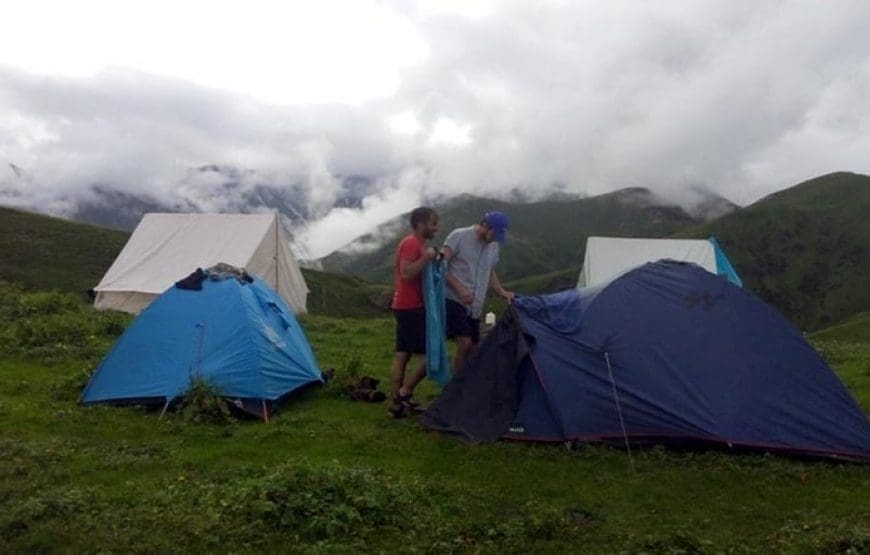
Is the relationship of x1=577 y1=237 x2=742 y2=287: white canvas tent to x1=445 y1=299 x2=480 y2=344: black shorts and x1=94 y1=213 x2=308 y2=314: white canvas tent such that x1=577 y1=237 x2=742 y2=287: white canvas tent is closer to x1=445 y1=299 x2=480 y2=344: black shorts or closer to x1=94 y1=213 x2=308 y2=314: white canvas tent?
x1=94 y1=213 x2=308 y2=314: white canvas tent

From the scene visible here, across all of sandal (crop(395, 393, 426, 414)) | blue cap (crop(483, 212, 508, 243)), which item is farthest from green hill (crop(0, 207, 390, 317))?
blue cap (crop(483, 212, 508, 243))

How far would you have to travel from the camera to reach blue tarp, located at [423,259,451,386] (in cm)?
974

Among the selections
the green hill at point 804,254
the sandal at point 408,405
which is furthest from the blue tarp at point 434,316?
the green hill at point 804,254

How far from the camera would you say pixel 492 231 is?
32.5 feet

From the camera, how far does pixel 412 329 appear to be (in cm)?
992

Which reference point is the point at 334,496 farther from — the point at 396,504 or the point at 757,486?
the point at 757,486

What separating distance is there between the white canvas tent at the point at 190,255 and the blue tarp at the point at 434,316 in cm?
1815

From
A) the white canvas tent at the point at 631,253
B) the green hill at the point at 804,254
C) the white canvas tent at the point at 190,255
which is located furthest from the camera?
the green hill at the point at 804,254

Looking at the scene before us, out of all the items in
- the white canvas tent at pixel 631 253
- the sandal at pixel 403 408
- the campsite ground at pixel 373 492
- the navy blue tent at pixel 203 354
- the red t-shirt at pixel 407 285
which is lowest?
the campsite ground at pixel 373 492

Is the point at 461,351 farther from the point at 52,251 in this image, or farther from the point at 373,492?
the point at 52,251

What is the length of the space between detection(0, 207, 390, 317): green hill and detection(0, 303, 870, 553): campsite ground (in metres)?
38.7

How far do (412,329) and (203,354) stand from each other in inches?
110

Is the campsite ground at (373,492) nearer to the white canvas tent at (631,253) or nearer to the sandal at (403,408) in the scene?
the sandal at (403,408)

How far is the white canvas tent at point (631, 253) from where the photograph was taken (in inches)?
1120
